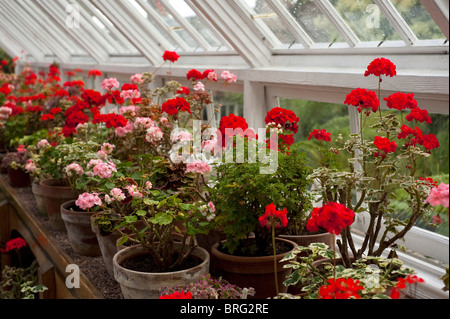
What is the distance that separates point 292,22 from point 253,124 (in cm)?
75

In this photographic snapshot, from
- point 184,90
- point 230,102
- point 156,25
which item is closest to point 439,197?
point 184,90

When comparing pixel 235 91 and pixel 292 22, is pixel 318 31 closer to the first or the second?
pixel 292 22

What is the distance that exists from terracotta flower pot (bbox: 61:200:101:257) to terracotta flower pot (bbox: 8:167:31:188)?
169 centimetres

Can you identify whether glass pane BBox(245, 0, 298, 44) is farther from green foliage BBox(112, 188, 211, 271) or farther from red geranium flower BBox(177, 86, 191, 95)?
green foliage BBox(112, 188, 211, 271)

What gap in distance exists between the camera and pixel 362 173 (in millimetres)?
1739

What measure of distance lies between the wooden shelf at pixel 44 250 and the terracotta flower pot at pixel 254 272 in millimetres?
598

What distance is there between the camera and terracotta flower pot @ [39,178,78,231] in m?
2.99

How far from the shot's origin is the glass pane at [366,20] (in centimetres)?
245

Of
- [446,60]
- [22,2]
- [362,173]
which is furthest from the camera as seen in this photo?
[22,2]

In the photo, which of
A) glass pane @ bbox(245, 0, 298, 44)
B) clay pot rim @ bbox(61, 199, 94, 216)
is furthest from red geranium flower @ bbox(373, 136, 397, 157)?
glass pane @ bbox(245, 0, 298, 44)

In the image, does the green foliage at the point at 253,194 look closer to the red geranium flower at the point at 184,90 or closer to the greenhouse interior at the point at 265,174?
the greenhouse interior at the point at 265,174

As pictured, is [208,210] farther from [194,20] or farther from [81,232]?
[194,20]

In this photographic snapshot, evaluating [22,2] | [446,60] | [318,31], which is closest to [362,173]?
[446,60]

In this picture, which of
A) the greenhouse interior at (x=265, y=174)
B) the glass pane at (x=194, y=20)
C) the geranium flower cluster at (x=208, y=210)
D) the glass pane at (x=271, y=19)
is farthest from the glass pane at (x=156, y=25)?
the geranium flower cluster at (x=208, y=210)
